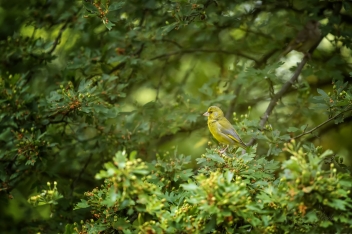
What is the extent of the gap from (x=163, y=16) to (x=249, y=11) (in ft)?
3.54

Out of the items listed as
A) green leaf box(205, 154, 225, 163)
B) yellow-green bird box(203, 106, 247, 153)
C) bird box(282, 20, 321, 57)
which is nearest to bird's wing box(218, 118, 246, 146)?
yellow-green bird box(203, 106, 247, 153)

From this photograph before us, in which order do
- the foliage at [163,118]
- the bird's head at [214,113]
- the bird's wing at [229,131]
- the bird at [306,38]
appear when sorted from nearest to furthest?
the foliage at [163,118]
the bird's wing at [229,131]
the bird's head at [214,113]
the bird at [306,38]

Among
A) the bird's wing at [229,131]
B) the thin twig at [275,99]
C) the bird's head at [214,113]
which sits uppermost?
the bird's wing at [229,131]

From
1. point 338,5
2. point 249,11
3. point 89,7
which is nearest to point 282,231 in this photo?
point 89,7

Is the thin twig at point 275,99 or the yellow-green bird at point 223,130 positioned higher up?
the yellow-green bird at point 223,130

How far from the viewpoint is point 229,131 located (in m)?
4.87

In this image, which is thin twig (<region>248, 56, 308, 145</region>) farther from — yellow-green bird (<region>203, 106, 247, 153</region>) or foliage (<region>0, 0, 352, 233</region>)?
yellow-green bird (<region>203, 106, 247, 153</region>)

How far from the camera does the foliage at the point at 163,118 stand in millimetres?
3055

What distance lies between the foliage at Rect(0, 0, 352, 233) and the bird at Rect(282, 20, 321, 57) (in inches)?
3.9

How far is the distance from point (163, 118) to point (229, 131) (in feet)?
4.78

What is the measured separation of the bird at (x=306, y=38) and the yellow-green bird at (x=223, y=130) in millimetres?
Answer: 1412

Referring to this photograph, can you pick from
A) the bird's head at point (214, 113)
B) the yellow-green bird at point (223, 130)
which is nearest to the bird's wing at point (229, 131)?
the yellow-green bird at point (223, 130)

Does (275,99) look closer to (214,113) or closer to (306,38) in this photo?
(214,113)

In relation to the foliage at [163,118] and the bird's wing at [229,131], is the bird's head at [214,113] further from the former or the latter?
the foliage at [163,118]
